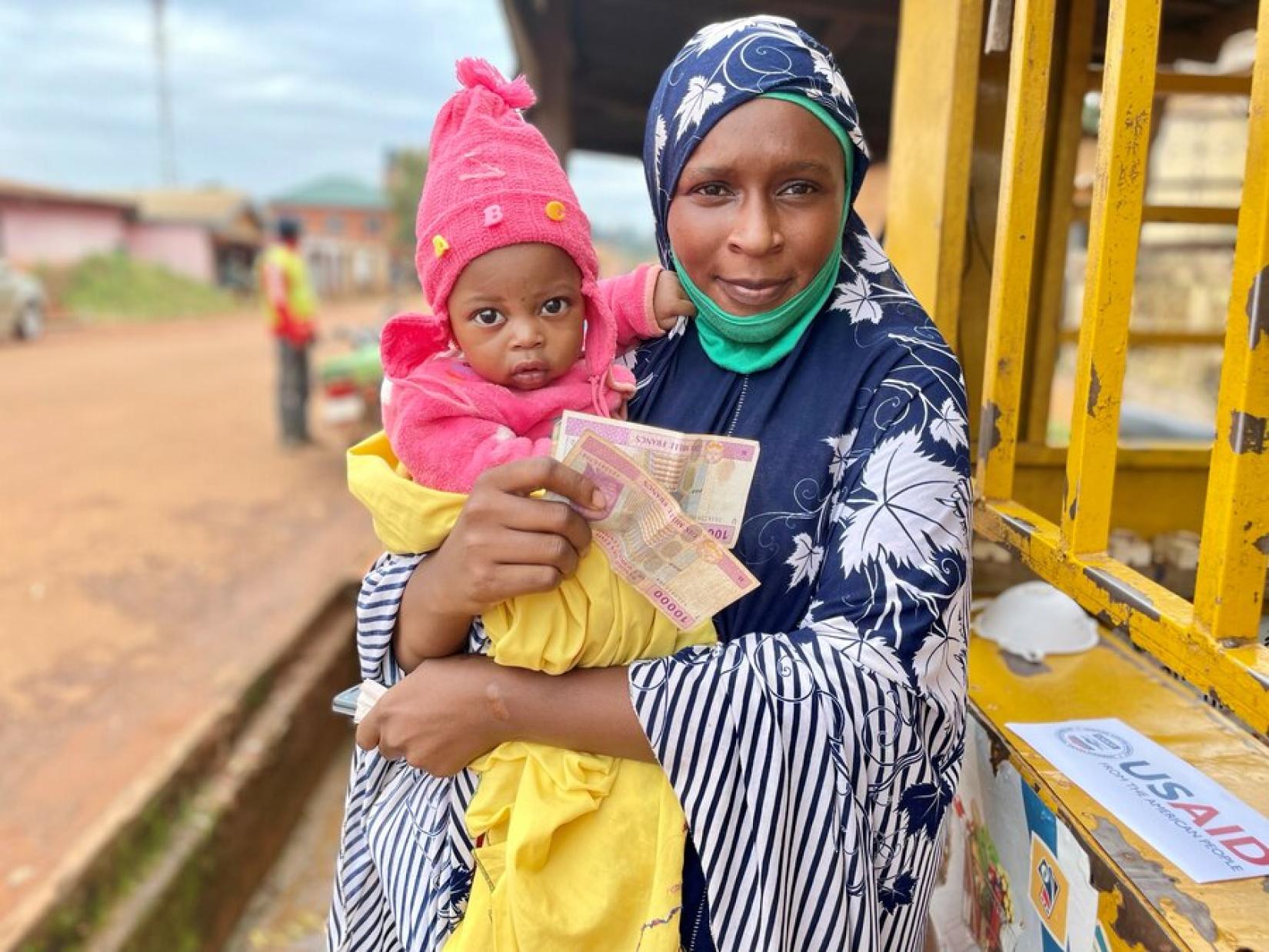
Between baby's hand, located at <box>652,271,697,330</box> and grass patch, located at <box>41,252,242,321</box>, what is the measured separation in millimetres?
25415

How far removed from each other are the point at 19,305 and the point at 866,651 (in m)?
20.3

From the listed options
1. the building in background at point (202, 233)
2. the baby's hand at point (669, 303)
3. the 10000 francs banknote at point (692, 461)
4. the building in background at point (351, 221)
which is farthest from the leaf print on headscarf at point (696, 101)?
the building in background at point (351, 221)

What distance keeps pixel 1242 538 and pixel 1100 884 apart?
52cm

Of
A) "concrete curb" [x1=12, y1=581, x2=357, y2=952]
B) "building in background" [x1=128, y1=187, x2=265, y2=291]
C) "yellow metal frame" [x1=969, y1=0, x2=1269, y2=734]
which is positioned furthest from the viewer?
"building in background" [x1=128, y1=187, x2=265, y2=291]

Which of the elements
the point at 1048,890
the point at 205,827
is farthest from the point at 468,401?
the point at 205,827

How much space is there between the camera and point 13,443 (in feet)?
31.1

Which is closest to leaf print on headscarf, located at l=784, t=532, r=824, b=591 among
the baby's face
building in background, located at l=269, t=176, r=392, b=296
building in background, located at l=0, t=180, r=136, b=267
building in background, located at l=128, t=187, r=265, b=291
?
the baby's face

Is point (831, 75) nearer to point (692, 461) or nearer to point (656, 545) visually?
point (692, 461)

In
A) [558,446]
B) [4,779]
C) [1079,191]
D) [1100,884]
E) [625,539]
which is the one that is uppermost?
[1079,191]

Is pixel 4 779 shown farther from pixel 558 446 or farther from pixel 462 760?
pixel 558 446

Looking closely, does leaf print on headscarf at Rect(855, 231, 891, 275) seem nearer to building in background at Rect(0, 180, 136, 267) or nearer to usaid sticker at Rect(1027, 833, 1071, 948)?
usaid sticker at Rect(1027, 833, 1071, 948)

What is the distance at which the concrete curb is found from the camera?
2953 millimetres

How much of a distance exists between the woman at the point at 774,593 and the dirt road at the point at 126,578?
2142 mm

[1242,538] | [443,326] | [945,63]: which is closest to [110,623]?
[443,326]
